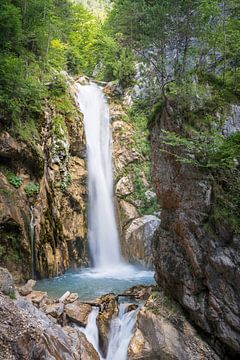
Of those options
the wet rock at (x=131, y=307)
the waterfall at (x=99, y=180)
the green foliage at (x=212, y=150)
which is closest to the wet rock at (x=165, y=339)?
the wet rock at (x=131, y=307)

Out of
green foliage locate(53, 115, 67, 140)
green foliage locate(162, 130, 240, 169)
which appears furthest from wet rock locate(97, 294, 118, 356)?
green foliage locate(53, 115, 67, 140)

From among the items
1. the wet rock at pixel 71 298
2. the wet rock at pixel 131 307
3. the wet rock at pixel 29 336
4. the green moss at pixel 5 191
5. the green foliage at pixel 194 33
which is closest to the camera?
the wet rock at pixel 29 336

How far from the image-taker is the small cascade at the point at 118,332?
7.38 m

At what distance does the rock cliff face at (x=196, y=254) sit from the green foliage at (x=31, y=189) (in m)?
5.95

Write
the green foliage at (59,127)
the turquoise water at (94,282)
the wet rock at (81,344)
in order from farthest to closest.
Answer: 1. the green foliage at (59,127)
2. the turquoise water at (94,282)
3. the wet rock at (81,344)

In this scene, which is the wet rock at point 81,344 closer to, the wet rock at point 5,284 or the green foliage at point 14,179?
the wet rock at point 5,284

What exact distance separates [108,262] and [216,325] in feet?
29.9

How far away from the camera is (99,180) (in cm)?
1750

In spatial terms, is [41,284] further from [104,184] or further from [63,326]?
[104,184]

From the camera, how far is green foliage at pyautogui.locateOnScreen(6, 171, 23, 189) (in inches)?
480

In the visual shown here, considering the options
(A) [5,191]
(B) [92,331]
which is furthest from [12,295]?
(A) [5,191]

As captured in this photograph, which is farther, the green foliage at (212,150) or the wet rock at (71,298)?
the wet rock at (71,298)

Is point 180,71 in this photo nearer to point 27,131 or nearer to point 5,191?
point 27,131

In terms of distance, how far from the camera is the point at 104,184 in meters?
17.6
